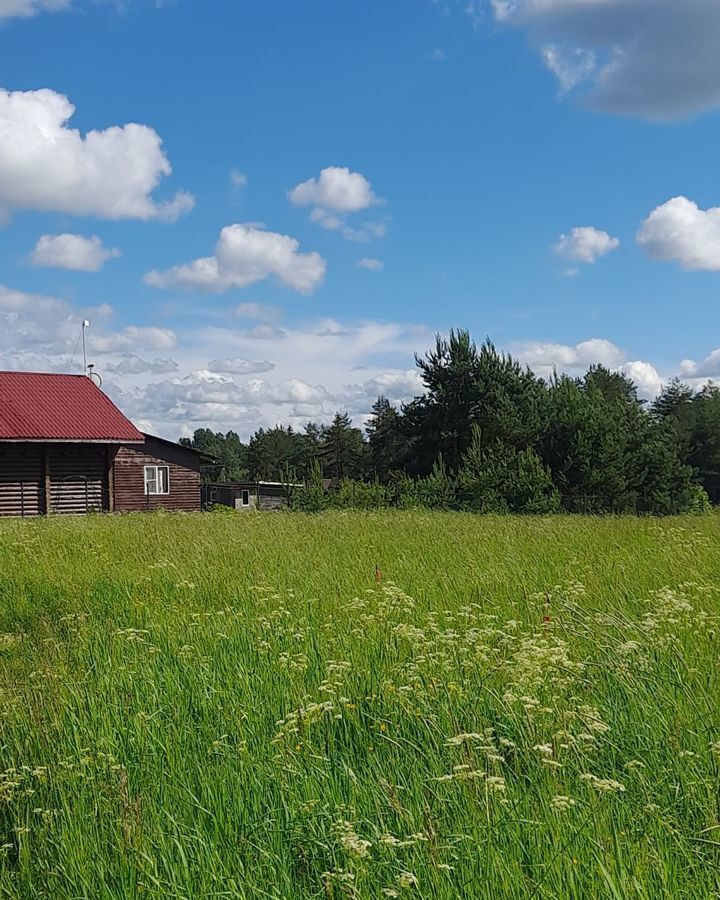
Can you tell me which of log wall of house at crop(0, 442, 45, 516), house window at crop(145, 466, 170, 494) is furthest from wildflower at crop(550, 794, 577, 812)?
house window at crop(145, 466, 170, 494)

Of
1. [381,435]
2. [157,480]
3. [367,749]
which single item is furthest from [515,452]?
[381,435]

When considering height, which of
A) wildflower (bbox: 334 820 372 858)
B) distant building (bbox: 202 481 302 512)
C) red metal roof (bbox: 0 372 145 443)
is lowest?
wildflower (bbox: 334 820 372 858)

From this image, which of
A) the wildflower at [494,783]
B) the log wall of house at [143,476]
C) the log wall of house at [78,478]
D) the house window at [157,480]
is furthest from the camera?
the house window at [157,480]

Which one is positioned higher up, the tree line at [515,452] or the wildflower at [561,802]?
the tree line at [515,452]

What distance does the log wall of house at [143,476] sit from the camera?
3362 cm

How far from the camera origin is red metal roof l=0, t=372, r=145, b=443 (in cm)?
2847

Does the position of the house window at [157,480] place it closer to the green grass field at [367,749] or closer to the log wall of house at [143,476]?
the log wall of house at [143,476]

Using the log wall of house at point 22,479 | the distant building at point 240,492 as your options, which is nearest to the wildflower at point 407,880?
the log wall of house at point 22,479

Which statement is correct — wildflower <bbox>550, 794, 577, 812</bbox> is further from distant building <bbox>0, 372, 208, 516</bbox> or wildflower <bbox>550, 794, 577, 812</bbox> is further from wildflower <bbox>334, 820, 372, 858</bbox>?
distant building <bbox>0, 372, 208, 516</bbox>

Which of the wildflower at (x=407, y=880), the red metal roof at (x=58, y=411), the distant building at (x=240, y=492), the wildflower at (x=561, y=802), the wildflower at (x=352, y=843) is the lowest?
the wildflower at (x=407, y=880)

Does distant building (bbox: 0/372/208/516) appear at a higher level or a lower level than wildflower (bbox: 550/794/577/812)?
higher

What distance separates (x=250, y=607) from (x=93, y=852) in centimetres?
385

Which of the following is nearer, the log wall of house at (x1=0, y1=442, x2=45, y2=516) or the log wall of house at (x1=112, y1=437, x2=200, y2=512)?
the log wall of house at (x1=0, y1=442, x2=45, y2=516)

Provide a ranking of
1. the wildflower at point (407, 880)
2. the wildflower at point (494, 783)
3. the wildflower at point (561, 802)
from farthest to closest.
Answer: the wildflower at point (494, 783), the wildflower at point (561, 802), the wildflower at point (407, 880)
